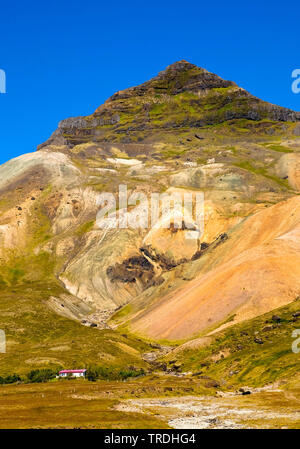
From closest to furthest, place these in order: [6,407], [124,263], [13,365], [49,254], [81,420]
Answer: [81,420], [6,407], [13,365], [124,263], [49,254]

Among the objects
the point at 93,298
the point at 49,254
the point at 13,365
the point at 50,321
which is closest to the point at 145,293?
the point at 93,298

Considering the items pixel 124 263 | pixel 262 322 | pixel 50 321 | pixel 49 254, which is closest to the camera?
pixel 262 322

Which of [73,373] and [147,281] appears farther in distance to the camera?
[147,281]

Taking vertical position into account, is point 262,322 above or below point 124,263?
below

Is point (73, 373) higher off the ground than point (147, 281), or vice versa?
point (147, 281)

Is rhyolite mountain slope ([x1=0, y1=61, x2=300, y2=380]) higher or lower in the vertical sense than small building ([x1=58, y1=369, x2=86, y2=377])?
higher

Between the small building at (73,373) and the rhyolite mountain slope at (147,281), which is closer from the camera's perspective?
the small building at (73,373)

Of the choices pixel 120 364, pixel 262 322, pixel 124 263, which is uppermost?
pixel 124 263

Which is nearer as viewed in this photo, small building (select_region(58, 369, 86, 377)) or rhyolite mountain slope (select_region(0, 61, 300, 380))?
small building (select_region(58, 369, 86, 377))

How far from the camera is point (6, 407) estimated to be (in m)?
56.2

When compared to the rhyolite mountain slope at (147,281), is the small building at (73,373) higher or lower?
lower

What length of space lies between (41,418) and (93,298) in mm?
118193

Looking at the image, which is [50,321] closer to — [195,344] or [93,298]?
[93,298]
